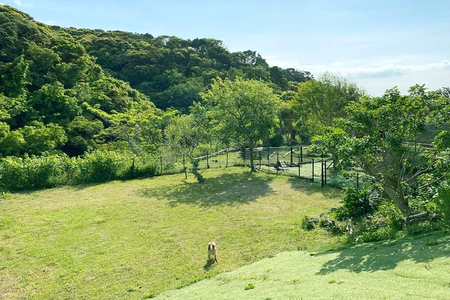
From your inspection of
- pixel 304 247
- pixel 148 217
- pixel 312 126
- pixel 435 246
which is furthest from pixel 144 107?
pixel 435 246

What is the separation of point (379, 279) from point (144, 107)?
Result: 35.2 m

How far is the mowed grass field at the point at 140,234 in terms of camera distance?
8211 mm

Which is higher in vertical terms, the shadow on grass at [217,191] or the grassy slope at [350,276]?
the grassy slope at [350,276]

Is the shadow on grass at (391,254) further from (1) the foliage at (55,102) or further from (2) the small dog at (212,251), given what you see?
(1) the foliage at (55,102)

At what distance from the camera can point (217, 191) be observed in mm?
18109

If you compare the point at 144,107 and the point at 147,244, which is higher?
the point at 144,107

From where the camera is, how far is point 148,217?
13.6m

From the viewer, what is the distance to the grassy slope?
4.18 meters

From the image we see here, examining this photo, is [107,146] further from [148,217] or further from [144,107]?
[148,217]

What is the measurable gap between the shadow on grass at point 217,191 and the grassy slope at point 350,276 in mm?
8077

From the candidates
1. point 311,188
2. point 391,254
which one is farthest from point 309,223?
point 311,188

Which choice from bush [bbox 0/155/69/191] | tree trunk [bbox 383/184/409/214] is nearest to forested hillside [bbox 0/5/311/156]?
bush [bbox 0/155/69/191]

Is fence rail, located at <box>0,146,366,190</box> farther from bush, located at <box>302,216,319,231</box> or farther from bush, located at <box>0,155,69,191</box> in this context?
bush, located at <box>302,216,319,231</box>

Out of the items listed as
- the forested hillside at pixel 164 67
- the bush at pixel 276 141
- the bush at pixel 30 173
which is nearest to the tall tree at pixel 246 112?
the bush at pixel 30 173
